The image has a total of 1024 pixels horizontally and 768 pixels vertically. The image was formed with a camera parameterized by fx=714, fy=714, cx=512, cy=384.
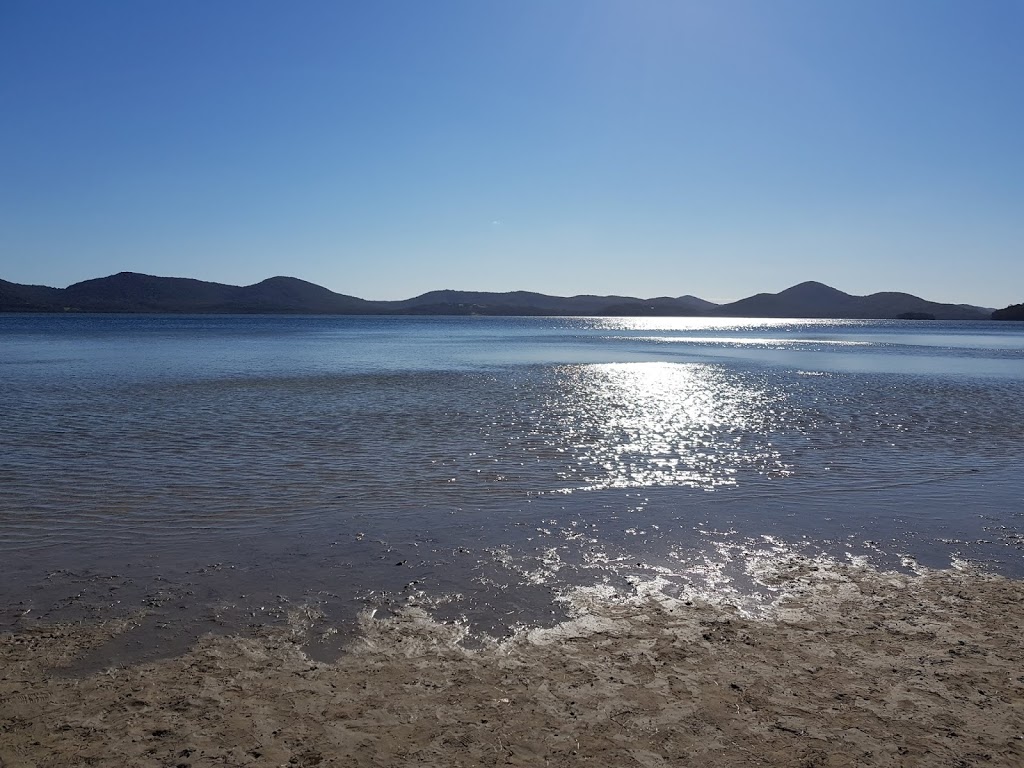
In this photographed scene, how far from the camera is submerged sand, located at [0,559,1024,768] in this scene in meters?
4.64

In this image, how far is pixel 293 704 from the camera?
17.0 feet

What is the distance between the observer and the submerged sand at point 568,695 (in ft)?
15.2

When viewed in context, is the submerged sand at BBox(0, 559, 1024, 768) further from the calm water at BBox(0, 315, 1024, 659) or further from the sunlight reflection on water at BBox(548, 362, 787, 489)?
the sunlight reflection on water at BBox(548, 362, 787, 489)

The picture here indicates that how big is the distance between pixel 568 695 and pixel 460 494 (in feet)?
21.5

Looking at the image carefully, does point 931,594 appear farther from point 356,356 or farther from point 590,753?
point 356,356

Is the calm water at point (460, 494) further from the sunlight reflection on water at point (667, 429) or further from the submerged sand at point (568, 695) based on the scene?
the submerged sand at point (568, 695)

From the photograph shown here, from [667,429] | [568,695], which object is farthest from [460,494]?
[667,429]

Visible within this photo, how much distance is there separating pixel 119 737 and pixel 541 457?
10.6m

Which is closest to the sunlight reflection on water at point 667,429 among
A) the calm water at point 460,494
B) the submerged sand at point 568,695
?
the calm water at point 460,494

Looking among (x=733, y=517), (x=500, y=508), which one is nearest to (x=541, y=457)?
(x=500, y=508)

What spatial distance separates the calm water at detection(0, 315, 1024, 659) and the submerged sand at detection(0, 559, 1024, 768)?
75 cm

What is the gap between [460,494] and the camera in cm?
1177

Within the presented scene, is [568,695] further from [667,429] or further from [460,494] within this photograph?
[667,429]

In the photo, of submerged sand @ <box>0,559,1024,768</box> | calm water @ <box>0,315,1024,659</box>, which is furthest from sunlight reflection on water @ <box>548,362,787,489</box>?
submerged sand @ <box>0,559,1024,768</box>
